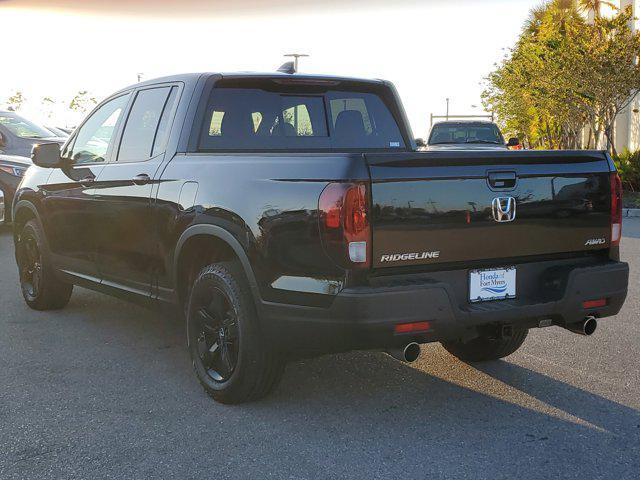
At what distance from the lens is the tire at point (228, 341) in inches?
166

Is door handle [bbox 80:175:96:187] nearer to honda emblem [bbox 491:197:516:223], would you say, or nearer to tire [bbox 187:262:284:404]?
tire [bbox 187:262:284:404]

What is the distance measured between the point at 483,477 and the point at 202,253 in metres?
2.09

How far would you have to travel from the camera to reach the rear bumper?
3.71m

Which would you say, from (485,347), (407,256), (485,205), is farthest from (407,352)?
(485,347)

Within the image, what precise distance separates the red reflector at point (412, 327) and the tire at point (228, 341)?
2.59ft

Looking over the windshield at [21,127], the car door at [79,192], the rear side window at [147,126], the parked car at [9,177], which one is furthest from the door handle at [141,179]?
the windshield at [21,127]

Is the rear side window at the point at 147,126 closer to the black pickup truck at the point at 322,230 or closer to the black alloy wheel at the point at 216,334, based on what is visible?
the black pickup truck at the point at 322,230

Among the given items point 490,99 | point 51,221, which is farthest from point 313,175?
point 490,99

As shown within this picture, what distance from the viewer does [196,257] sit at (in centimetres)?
475

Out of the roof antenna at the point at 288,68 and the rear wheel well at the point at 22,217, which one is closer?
the roof antenna at the point at 288,68

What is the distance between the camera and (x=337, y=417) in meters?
4.29

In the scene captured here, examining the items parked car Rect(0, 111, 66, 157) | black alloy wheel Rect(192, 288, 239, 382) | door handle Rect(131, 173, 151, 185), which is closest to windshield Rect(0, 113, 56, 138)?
parked car Rect(0, 111, 66, 157)

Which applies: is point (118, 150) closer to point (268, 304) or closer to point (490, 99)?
point (268, 304)

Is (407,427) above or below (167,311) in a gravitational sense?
below
